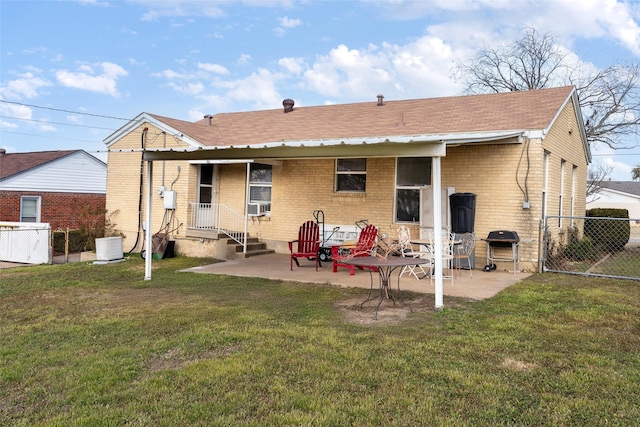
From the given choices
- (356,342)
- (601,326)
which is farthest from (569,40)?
(356,342)

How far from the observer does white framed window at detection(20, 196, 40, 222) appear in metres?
23.1

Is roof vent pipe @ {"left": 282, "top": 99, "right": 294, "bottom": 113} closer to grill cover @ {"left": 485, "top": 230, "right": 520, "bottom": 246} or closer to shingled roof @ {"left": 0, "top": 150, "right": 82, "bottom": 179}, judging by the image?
grill cover @ {"left": 485, "top": 230, "right": 520, "bottom": 246}

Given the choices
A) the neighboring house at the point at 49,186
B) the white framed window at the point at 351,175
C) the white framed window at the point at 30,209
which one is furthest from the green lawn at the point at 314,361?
the white framed window at the point at 30,209

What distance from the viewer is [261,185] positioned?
13.6 metres

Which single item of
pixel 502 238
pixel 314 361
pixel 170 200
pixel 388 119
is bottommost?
pixel 314 361

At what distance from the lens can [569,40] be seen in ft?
82.8

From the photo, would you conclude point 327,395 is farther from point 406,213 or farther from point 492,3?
point 492,3

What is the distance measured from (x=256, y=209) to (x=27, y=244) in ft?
24.0

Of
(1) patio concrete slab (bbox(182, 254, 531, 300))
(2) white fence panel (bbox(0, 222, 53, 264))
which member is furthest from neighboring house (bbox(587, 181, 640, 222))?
(2) white fence panel (bbox(0, 222, 53, 264))

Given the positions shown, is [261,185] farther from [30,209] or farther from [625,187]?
[625,187]

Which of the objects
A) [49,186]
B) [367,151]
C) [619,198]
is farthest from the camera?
[619,198]

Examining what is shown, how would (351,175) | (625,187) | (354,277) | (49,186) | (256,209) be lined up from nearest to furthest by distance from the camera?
(354,277) → (351,175) → (256,209) → (49,186) → (625,187)

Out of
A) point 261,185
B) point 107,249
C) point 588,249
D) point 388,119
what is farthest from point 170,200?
point 588,249

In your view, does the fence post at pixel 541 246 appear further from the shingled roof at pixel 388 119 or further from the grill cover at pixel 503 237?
the shingled roof at pixel 388 119
